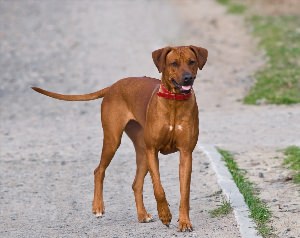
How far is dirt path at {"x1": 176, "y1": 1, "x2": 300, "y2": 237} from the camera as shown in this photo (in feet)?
28.0

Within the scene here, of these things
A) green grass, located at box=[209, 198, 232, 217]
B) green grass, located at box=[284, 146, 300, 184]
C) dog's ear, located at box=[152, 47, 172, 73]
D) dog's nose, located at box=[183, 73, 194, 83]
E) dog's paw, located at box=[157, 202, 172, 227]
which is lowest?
green grass, located at box=[284, 146, 300, 184]

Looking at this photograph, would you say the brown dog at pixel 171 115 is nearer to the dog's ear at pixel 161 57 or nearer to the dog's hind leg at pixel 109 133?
the dog's ear at pixel 161 57

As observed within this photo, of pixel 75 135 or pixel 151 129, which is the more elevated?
pixel 151 129

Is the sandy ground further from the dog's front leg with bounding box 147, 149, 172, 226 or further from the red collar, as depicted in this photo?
the red collar

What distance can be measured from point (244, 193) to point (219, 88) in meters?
7.28

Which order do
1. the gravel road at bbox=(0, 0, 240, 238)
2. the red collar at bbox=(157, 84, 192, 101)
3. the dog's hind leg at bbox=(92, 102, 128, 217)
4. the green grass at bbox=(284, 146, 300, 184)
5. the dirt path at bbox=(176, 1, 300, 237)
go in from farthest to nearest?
the green grass at bbox=(284, 146, 300, 184) < the dirt path at bbox=(176, 1, 300, 237) < the gravel road at bbox=(0, 0, 240, 238) < the dog's hind leg at bbox=(92, 102, 128, 217) < the red collar at bbox=(157, 84, 192, 101)

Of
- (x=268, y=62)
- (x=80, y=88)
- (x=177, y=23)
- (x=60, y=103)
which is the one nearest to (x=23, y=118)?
(x=60, y=103)

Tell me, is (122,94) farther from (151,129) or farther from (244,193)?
(244,193)

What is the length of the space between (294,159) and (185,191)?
274 centimetres

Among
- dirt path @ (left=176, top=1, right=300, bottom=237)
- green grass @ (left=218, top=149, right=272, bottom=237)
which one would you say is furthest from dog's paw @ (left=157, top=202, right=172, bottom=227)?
dirt path @ (left=176, top=1, right=300, bottom=237)

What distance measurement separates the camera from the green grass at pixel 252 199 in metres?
7.47

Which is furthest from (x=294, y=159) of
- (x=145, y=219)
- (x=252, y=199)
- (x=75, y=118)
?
(x=75, y=118)

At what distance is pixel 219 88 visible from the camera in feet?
51.7

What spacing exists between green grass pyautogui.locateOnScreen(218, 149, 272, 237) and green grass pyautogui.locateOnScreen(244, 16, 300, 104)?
4.17 meters
